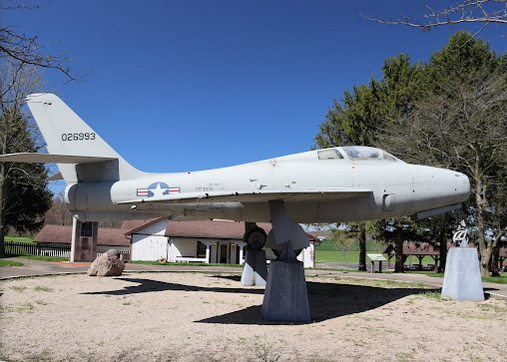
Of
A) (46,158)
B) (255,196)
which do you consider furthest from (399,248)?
(46,158)

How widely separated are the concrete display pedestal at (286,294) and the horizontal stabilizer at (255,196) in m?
1.69

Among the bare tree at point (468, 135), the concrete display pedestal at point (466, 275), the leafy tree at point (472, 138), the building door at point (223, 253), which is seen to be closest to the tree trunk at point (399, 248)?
the leafy tree at point (472, 138)

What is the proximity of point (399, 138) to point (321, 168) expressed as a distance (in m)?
16.2

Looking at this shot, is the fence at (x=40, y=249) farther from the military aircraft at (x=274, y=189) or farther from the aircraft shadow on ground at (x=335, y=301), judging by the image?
the aircraft shadow on ground at (x=335, y=301)

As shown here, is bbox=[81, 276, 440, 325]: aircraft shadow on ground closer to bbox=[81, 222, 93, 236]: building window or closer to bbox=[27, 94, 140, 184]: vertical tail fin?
bbox=[27, 94, 140, 184]: vertical tail fin

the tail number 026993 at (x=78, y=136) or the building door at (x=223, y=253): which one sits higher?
the tail number 026993 at (x=78, y=136)

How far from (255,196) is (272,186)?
161 centimetres

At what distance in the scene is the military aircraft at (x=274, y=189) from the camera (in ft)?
31.3

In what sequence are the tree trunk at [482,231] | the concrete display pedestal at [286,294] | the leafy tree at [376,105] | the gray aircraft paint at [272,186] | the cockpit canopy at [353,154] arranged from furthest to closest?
the leafy tree at [376,105] < the tree trunk at [482,231] < the cockpit canopy at [353,154] < the gray aircraft paint at [272,186] < the concrete display pedestal at [286,294]

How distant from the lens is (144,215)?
13.3m

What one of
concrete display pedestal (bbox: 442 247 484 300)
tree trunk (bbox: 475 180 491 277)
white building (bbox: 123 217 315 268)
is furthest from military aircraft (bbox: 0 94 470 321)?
white building (bbox: 123 217 315 268)

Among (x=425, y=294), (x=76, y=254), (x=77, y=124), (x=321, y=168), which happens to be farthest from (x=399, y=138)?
(x=76, y=254)

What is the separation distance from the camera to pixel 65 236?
5244 centimetres

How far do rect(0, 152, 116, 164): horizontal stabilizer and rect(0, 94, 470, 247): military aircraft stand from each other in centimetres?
3
